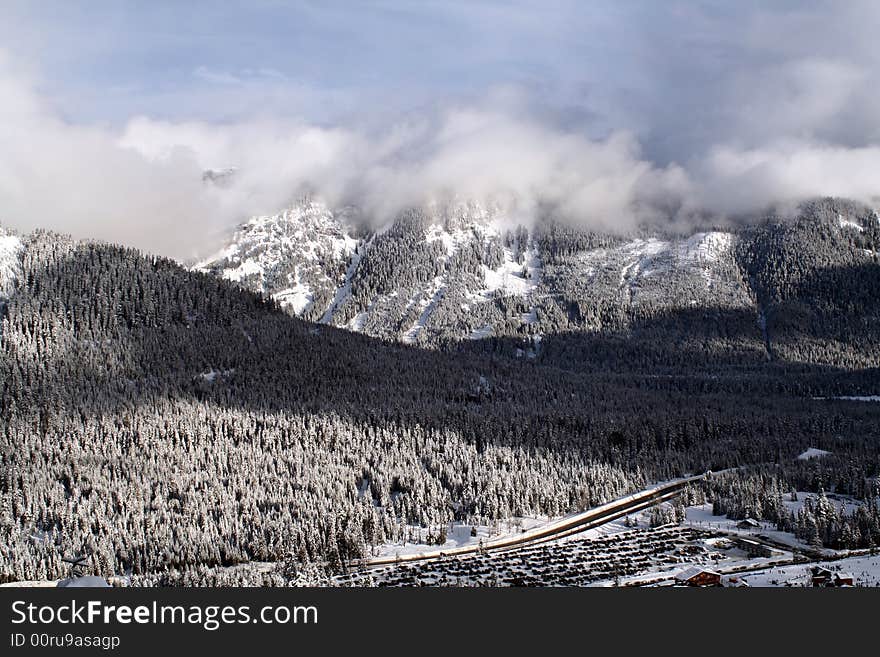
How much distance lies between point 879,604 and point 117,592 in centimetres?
9952

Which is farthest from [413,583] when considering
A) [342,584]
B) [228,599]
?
[228,599]

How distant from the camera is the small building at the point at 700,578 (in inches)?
7047

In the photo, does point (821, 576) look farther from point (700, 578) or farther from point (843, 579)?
point (700, 578)

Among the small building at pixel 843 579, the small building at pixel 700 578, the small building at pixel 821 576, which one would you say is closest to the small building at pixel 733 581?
the small building at pixel 700 578

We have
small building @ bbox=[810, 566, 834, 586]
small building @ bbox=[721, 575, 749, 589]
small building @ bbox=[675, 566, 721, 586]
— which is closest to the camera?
small building @ bbox=[810, 566, 834, 586]

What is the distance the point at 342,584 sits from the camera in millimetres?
195125

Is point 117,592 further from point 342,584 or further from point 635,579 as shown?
point 635,579

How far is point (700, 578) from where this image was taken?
592ft

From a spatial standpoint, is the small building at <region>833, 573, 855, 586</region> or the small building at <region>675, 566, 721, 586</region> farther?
the small building at <region>675, 566, 721, 586</region>

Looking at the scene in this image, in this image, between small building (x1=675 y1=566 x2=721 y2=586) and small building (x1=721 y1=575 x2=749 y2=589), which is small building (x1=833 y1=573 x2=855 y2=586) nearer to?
small building (x1=721 y1=575 x2=749 y2=589)

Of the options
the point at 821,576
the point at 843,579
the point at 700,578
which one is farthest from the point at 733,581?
the point at 843,579

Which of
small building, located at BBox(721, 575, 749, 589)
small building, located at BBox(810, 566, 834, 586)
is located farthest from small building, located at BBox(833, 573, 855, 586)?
small building, located at BBox(721, 575, 749, 589)

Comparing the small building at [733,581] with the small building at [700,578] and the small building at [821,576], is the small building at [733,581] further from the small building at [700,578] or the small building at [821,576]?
the small building at [821,576]

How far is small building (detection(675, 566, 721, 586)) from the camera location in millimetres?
179000
